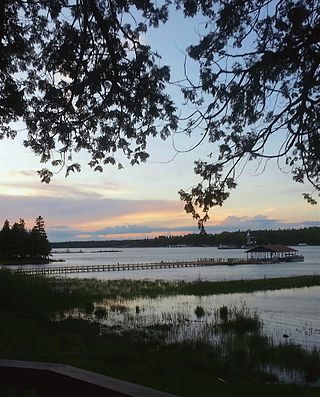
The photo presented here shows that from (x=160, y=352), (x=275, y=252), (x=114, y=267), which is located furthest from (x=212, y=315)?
(x=275, y=252)

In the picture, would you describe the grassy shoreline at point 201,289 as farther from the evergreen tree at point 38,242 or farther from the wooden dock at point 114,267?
the evergreen tree at point 38,242

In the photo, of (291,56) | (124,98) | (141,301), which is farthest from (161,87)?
(141,301)

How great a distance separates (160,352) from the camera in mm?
17609

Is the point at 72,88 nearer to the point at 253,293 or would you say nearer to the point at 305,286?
the point at 253,293

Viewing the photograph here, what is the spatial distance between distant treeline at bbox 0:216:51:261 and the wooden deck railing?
14699cm

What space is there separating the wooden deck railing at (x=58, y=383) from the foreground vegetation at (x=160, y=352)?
7.93 meters

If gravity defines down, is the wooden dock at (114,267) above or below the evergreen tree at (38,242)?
below

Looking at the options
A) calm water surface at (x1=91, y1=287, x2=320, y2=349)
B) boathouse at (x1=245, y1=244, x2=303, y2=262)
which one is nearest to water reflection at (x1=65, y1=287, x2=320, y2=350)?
calm water surface at (x1=91, y1=287, x2=320, y2=349)

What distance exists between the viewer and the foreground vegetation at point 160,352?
1310 centimetres

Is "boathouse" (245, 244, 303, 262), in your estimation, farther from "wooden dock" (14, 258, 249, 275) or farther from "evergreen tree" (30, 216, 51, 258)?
"evergreen tree" (30, 216, 51, 258)

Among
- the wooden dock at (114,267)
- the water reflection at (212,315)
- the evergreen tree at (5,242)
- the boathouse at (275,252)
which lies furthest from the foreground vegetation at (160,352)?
the evergreen tree at (5,242)

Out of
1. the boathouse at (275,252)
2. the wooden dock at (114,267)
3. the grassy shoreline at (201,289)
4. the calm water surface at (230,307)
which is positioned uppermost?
the boathouse at (275,252)

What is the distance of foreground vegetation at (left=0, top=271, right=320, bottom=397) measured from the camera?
43.0 feet

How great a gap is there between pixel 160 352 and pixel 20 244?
5383 inches
